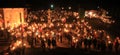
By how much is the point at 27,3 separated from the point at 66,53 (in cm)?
806

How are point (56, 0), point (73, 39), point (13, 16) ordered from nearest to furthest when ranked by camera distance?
point (73, 39) < point (13, 16) < point (56, 0)

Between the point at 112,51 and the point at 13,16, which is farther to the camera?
the point at 13,16

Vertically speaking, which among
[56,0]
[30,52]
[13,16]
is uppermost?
[56,0]

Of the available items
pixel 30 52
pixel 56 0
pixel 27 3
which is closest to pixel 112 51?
pixel 30 52

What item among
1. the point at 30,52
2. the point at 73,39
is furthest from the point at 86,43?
the point at 30,52

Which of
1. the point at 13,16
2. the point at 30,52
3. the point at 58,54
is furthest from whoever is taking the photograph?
the point at 13,16

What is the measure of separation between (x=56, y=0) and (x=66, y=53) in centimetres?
1814

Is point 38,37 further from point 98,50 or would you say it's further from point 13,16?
point 13,16

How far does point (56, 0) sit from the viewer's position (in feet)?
111

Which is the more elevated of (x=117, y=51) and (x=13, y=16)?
(x=13, y=16)

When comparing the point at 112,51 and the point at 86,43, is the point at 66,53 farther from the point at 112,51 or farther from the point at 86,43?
the point at 112,51

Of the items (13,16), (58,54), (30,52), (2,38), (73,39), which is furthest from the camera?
(13,16)

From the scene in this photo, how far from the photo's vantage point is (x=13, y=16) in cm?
2806

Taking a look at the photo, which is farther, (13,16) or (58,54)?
(13,16)
